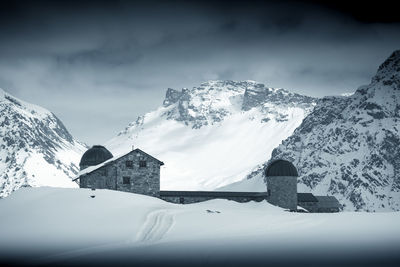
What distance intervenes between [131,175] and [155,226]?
25389 millimetres

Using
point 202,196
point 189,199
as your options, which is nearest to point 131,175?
point 189,199

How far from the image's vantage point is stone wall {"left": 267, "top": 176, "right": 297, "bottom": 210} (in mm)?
73500

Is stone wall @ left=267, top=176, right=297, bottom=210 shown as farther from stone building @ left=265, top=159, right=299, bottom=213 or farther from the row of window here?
the row of window

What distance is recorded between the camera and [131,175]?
68.6m

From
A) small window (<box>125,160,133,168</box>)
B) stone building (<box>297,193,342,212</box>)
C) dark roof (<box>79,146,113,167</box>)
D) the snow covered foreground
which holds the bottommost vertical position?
the snow covered foreground

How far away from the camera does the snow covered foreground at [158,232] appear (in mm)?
32156

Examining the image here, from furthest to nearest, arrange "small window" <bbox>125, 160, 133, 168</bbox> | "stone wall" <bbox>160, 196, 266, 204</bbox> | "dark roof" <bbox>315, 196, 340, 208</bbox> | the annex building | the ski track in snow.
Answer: "dark roof" <bbox>315, 196, 340, 208</bbox> → "stone wall" <bbox>160, 196, 266, 204</bbox> → "small window" <bbox>125, 160, 133, 168</bbox> → the annex building → the ski track in snow

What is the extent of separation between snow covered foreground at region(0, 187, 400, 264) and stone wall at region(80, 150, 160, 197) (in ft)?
29.7

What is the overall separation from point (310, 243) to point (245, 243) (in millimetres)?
3891

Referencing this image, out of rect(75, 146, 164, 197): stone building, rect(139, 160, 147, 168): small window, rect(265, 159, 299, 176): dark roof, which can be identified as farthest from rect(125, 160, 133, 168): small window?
rect(265, 159, 299, 176): dark roof

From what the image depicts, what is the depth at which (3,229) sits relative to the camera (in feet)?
143

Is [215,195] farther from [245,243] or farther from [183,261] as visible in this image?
[183,261]

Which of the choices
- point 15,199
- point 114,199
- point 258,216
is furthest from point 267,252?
point 15,199

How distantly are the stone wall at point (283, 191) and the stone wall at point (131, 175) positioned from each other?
1499 cm
